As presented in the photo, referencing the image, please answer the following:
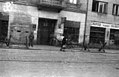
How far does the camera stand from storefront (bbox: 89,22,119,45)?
105 ft

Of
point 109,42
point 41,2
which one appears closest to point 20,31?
point 41,2

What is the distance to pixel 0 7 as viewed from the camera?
25.5 m

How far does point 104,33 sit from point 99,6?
4.06m

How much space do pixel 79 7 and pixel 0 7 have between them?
10.8 meters

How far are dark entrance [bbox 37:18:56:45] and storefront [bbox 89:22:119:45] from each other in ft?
20.0

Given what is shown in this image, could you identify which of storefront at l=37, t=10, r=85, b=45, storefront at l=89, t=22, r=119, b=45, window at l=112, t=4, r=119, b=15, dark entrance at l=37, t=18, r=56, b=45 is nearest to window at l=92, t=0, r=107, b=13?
window at l=112, t=4, r=119, b=15

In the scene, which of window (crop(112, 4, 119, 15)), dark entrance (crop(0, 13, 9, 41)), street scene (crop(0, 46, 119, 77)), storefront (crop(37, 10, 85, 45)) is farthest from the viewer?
window (crop(112, 4, 119, 15))

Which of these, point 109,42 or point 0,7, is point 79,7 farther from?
point 0,7

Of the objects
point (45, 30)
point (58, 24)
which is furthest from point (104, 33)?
point (45, 30)

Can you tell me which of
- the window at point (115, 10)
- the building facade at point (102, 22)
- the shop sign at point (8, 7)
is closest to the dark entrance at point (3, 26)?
the shop sign at point (8, 7)

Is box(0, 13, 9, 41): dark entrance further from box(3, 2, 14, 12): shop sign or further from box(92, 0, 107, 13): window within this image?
box(92, 0, 107, 13): window

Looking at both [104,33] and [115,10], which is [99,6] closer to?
[115,10]

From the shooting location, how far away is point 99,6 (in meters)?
32.4

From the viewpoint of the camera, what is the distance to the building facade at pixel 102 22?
3152 cm
